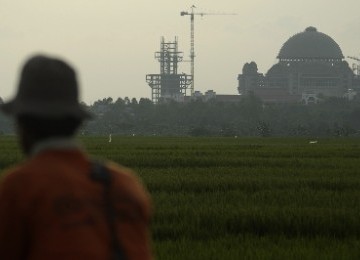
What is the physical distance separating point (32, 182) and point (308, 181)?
12151 mm

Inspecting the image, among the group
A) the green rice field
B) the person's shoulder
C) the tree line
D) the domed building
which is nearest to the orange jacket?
the person's shoulder

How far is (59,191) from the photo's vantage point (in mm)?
2316

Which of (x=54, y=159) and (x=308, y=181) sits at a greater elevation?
(x=54, y=159)

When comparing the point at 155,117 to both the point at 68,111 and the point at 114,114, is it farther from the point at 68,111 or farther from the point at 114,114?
the point at 68,111

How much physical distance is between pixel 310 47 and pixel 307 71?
196 inches

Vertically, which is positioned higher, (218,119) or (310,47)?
(310,47)

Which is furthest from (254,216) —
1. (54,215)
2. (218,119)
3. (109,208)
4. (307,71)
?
(307,71)

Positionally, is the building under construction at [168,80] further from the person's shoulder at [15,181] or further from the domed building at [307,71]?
the person's shoulder at [15,181]

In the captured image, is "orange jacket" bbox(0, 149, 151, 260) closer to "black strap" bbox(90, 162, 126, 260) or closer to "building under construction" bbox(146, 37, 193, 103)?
"black strap" bbox(90, 162, 126, 260)

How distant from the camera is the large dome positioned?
15488 cm

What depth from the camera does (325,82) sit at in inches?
6240

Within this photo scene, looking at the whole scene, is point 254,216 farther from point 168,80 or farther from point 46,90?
point 168,80

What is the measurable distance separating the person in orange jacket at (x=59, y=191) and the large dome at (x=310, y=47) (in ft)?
505

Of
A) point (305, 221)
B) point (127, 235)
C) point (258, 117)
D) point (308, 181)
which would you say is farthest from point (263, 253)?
point (258, 117)
